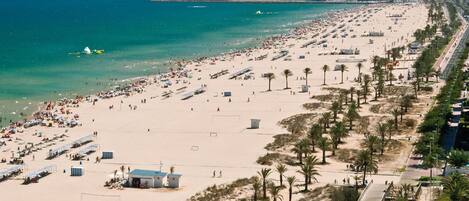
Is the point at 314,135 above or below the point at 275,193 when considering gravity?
above

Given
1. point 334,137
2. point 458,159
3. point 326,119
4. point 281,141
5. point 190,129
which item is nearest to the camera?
point 458,159

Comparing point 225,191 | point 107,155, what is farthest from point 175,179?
point 107,155

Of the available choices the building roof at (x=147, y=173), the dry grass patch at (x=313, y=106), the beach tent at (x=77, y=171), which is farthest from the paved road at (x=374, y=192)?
the dry grass patch at (x=313, y=106)

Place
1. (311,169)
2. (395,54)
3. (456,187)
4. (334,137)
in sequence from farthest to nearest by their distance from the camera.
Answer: (395,54)
(334,137)
(311,169)
(456,187)

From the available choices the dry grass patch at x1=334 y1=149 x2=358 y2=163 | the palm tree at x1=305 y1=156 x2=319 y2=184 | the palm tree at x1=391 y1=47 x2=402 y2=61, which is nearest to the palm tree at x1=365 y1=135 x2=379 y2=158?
the dry grass patch at x1=334 y1=149 x2=358 y2=163

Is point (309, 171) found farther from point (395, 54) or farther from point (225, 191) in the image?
point (395, 54)

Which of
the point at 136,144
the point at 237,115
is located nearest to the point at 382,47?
the point at 237,115

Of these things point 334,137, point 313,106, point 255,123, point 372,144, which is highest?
point 313,106

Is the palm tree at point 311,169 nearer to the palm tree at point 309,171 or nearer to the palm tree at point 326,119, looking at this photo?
the palm tree at point 309,171
